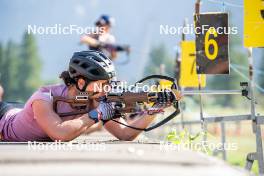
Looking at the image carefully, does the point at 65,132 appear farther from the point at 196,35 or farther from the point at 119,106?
the point at 196,35

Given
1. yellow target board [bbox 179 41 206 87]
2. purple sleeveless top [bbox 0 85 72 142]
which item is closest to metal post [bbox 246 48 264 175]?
purple sleeveless top [bbox 0 85 72 142]

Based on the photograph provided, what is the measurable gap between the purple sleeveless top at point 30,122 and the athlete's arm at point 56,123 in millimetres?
83

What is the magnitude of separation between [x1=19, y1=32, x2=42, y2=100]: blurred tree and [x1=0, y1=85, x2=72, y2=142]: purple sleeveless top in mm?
91711

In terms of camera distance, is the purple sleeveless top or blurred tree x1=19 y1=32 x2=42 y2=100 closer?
the purple sleeveless top

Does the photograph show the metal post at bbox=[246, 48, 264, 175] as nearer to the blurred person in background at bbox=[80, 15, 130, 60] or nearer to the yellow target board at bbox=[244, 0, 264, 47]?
the yellow target board at bbox=[244, 0, 264, 47]

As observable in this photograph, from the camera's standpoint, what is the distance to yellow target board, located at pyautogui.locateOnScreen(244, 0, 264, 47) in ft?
22.3

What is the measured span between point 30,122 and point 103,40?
7.27 meters

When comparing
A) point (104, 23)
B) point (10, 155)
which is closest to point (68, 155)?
point (10, 155)

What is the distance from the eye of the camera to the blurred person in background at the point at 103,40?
12.6m

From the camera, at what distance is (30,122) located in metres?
5.94

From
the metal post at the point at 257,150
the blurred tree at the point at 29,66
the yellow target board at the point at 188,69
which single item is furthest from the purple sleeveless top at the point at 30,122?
the blurred tree at the point at 29,66

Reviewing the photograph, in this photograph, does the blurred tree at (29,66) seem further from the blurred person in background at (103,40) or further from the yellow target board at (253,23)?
the yellow target board at (253,23)

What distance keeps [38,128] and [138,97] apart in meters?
0.81

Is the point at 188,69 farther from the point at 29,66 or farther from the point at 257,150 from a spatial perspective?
the point at 29,66
